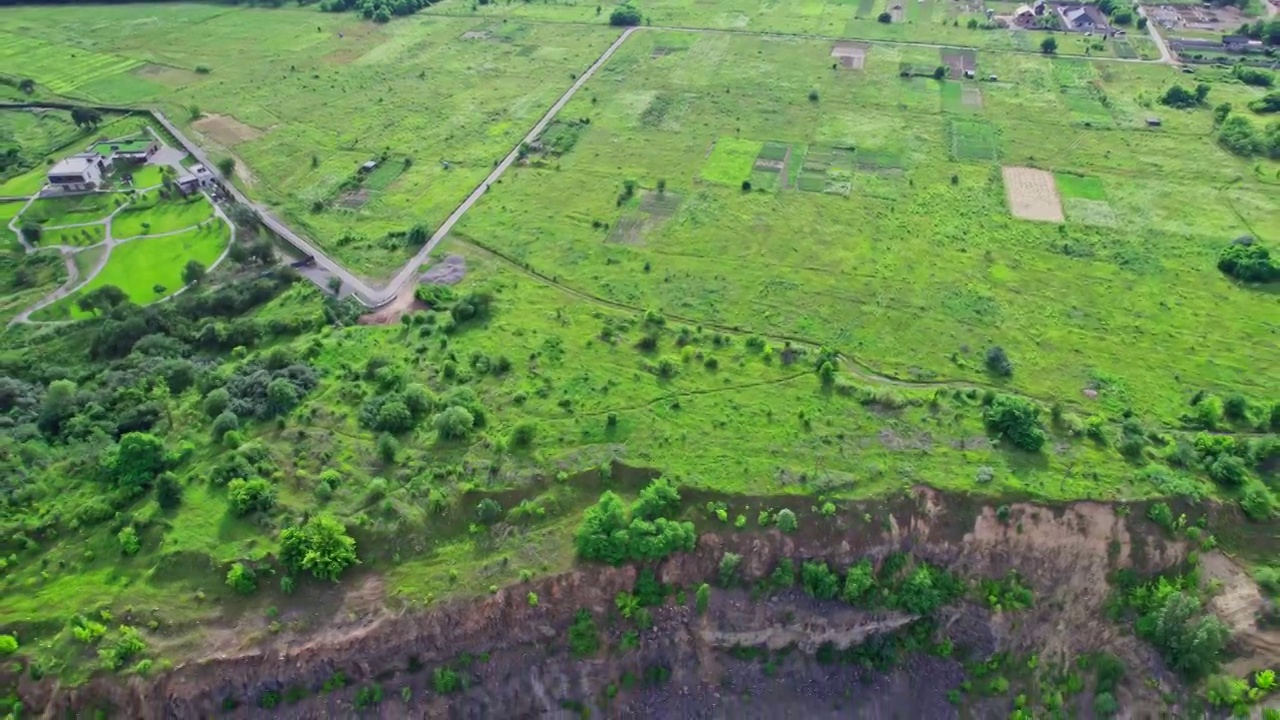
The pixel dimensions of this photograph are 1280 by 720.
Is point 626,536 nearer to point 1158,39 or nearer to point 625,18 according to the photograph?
point 625,18

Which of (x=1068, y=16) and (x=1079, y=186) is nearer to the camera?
(x=1079, y=186)

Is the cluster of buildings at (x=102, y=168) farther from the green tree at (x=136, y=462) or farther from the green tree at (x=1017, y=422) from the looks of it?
the green tree at (x=1017, y=422)

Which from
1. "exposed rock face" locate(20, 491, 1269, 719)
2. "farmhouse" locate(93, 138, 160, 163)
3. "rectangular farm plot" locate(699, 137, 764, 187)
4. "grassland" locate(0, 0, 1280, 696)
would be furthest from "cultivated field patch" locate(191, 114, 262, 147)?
"exposed rock face" locate(20, 491, 1269, 719)

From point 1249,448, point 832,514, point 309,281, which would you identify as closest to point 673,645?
point 832,514

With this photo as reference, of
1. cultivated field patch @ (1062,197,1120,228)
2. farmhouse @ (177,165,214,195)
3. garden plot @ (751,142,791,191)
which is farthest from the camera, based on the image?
farmhouse @ (177,165,214,195)

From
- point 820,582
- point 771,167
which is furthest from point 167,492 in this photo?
point 771,167

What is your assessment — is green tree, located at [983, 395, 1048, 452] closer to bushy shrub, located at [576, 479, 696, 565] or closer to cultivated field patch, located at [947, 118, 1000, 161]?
bushy shrub, located at [576, 479, 696, 565]

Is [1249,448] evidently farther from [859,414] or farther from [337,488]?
[337,488]
